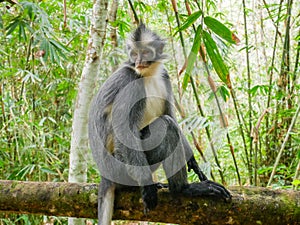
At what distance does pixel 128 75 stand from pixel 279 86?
6.62ft

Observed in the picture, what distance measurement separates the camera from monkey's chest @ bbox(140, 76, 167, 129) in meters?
2.84

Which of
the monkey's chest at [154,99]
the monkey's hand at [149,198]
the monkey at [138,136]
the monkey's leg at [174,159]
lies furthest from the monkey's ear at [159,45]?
the monkey's hand at [149,198]

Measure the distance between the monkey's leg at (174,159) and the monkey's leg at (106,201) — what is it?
14.3 inches

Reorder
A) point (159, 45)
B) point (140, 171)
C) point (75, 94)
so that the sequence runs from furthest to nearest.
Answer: point (75, 94) < point (159, 45) < point (140, 171)

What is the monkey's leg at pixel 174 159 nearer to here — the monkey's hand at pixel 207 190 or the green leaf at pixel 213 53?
the monkey's hand at pixel 207 190

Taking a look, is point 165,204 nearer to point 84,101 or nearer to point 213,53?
point 213,53

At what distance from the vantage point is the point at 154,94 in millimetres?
3008

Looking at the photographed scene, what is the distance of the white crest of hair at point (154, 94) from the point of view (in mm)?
2852

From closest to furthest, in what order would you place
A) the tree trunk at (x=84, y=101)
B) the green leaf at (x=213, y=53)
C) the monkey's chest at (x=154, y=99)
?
the green leaf at (x=213, y=53), the monkey's chest at (x=154, y=99), the tree trunk at (x=84, y=101)

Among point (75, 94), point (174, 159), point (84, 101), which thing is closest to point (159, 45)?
point (84, 101)

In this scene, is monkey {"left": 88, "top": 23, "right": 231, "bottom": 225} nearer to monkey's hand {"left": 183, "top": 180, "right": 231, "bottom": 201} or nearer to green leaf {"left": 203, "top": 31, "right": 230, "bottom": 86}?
monkey's hand {"left": 183, "top": 180, "right": 231, "bottom": 201}

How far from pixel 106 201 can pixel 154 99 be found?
3.17 ft

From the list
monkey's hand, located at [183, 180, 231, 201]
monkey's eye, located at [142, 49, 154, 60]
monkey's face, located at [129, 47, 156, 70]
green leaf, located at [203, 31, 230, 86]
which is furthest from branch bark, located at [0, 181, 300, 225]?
monkey's eye, located at [142, 49, 154, 60]

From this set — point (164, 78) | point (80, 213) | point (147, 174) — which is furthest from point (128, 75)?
point (80, 213)
